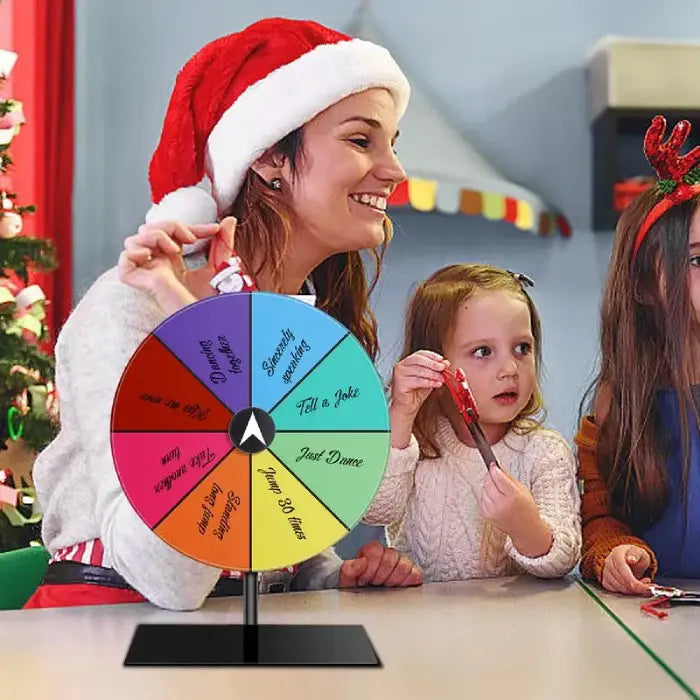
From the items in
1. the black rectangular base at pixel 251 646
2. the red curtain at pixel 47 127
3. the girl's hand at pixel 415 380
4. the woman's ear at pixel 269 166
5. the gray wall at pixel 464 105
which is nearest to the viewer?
the black rectangular base at pixel 251 646

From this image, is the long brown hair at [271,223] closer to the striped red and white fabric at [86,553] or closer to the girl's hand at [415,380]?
the girl's hand at [415,380]

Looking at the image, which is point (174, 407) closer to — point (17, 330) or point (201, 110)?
point (201, 110)

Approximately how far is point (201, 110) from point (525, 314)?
1.67ft

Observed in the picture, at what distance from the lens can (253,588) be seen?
3.50 ft

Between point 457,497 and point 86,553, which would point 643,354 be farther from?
point 86,553

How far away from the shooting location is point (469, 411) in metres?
1.35

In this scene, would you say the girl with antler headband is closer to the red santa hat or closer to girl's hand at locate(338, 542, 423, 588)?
girl's hand at locate(338, 542, 423, 588)

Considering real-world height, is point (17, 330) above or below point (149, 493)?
above

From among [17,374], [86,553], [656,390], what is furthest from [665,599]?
[17,374]

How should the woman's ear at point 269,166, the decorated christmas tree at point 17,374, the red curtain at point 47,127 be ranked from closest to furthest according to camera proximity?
the woman's ear at point 269,166
the decorated christmas tree at point 17,374
the red curtain at point 47,127

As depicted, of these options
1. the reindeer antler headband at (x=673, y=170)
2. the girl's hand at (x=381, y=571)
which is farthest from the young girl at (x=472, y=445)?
the reindeer antler headband at (x=673, y=170)

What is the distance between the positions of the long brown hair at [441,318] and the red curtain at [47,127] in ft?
6.39

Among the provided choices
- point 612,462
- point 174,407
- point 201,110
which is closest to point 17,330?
point 201,110

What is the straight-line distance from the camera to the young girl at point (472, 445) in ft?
4.73
